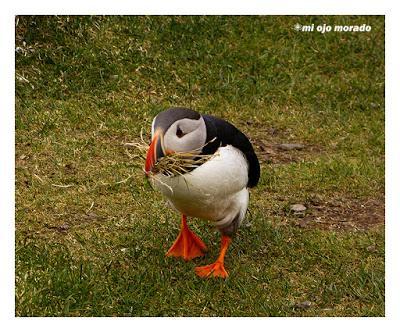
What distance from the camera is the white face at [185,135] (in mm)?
4672

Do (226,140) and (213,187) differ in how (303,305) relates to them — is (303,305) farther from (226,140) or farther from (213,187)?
(226,140)

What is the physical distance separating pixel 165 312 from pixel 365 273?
1.48 m

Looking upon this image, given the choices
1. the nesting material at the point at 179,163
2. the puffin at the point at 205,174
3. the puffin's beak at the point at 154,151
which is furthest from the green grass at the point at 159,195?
the puffin's beak at the point at 154,151

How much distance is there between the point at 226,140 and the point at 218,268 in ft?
3.03

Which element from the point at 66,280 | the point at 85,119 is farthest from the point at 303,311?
the point at 85,119

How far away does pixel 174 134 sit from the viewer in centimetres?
→ 470

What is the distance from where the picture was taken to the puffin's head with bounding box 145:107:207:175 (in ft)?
15.1

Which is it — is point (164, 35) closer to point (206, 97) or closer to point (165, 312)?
point (206, 97)

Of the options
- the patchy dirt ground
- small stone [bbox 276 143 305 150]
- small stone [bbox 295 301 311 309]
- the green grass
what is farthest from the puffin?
small stone [bbox 276 143 305 150]

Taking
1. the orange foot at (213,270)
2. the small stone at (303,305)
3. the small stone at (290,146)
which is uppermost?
the small stone at (290,146)

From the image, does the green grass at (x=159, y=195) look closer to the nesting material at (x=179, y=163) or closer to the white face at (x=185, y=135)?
the nesting material at (x=179, y=163)

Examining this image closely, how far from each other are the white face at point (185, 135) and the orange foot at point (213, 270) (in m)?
1.02

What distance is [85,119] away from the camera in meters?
7.95

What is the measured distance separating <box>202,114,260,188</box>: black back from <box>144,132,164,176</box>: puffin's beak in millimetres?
411
